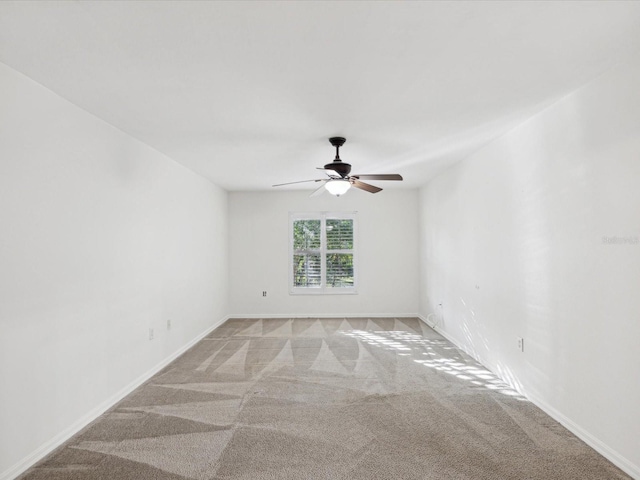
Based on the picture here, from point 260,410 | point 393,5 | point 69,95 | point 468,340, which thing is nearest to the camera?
point 393,5

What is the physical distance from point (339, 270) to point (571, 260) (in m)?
4.59

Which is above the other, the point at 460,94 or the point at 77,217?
the point at 460,94

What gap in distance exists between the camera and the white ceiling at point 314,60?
1721 mm

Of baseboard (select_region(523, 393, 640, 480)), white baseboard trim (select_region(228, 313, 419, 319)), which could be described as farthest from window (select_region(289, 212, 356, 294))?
baseboard (select_region(523, 393, 640, 480))

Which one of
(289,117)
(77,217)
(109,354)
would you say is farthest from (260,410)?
(289,117)

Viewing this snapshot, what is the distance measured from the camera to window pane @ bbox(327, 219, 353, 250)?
7.02 m

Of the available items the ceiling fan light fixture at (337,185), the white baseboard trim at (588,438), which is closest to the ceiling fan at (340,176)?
the ceiling fan light fixture at (337,185)

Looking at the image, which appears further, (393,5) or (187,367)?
(187,367)

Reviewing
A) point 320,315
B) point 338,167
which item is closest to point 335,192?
point 338,167

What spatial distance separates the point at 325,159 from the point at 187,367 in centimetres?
291

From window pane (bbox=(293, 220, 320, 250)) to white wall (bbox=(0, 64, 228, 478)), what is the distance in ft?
9.77

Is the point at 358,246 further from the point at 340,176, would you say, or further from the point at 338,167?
the point at 338,167

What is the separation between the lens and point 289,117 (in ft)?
10.1

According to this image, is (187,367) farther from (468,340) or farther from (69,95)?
(468,340)
